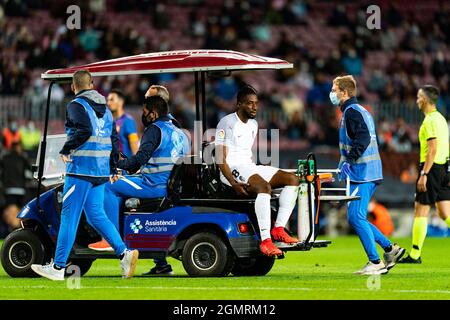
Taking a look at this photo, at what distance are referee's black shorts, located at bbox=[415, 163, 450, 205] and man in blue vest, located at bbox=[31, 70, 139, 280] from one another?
4.50 metres

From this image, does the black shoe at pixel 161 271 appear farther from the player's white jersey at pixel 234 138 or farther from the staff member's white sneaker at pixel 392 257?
the staff member's white sneaker at pixel 392 257

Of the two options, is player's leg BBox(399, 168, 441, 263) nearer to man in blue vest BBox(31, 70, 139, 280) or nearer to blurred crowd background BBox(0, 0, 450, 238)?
man in blue vest BBox(31, 70, 139, 280)

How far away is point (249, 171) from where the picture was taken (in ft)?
43.9

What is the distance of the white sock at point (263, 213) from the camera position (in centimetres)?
1316

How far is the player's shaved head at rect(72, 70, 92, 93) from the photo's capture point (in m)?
12.9

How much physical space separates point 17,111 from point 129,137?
9504 millimetres

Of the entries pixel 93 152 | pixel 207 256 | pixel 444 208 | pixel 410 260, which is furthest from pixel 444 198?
pixel 93 152

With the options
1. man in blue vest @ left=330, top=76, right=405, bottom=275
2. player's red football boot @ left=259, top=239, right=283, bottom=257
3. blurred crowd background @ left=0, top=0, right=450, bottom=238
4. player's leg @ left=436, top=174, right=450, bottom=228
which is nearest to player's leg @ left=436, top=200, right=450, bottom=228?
player's leg @ left=436, top=174, right=450, bottom=228

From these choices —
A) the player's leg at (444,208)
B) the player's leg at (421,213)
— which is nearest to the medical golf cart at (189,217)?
the player's leg at (421,213)

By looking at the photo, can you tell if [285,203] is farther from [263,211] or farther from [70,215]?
[70,215]

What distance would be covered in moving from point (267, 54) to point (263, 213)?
19946 millimetres

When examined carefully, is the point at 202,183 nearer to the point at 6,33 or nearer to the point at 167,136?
the point at 167,136

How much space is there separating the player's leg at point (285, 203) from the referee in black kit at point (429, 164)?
9.68 ft

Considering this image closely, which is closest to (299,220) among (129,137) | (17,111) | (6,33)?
(129,137)
